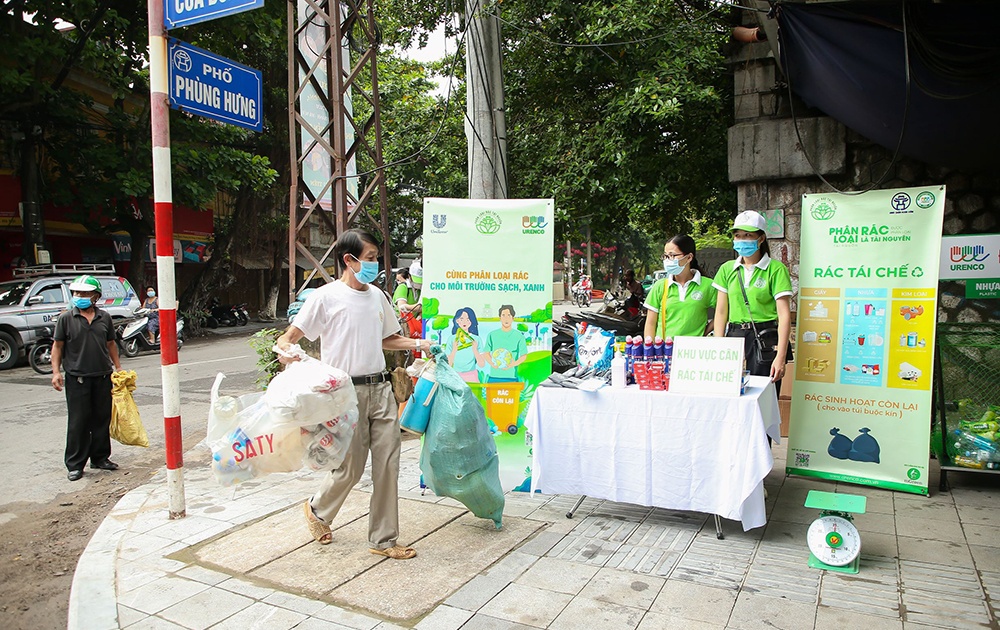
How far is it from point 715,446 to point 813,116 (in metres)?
4.27

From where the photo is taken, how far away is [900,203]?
189 inches

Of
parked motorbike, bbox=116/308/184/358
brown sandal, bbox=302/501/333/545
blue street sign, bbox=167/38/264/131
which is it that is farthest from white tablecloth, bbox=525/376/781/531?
parked motorbike, bbox=116/308/184/358

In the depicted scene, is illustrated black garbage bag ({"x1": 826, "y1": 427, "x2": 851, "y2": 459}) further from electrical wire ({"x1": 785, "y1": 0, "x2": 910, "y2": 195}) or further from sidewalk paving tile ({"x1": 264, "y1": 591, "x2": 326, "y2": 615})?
sidewalk paving tile ({"x1": 264, "y1": 591, "x2": 326, "y2": 615})

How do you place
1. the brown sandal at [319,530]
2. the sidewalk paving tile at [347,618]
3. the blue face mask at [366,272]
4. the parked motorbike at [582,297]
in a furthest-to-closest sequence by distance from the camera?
the parked motorbike at [582,297]
the brown sandal at [319,530]
the blue face mask at [366,272]
the sidewalk paving tile at [347,618]

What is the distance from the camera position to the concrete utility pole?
6.11 m

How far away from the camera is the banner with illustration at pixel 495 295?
5227 mm

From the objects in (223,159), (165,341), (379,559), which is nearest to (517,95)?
(165,341)

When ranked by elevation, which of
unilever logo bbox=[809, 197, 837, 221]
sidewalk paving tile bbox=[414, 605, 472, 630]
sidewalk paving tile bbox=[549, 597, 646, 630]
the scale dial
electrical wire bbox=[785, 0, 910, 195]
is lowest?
sidewalk paving tile bbox=[414, 605, 472, 630]

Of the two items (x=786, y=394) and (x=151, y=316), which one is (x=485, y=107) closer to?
(x=786, y=394)

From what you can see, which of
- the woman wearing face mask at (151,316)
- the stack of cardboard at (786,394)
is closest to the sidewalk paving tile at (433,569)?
the stack of cardboard at (786,394)

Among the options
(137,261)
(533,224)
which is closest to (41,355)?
(137,261)

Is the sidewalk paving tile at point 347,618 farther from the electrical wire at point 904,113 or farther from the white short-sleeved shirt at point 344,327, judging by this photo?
the electrical wire at point 904,113

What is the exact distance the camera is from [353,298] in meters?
3.99

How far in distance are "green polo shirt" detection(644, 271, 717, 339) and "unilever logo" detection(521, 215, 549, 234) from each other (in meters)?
0.98
